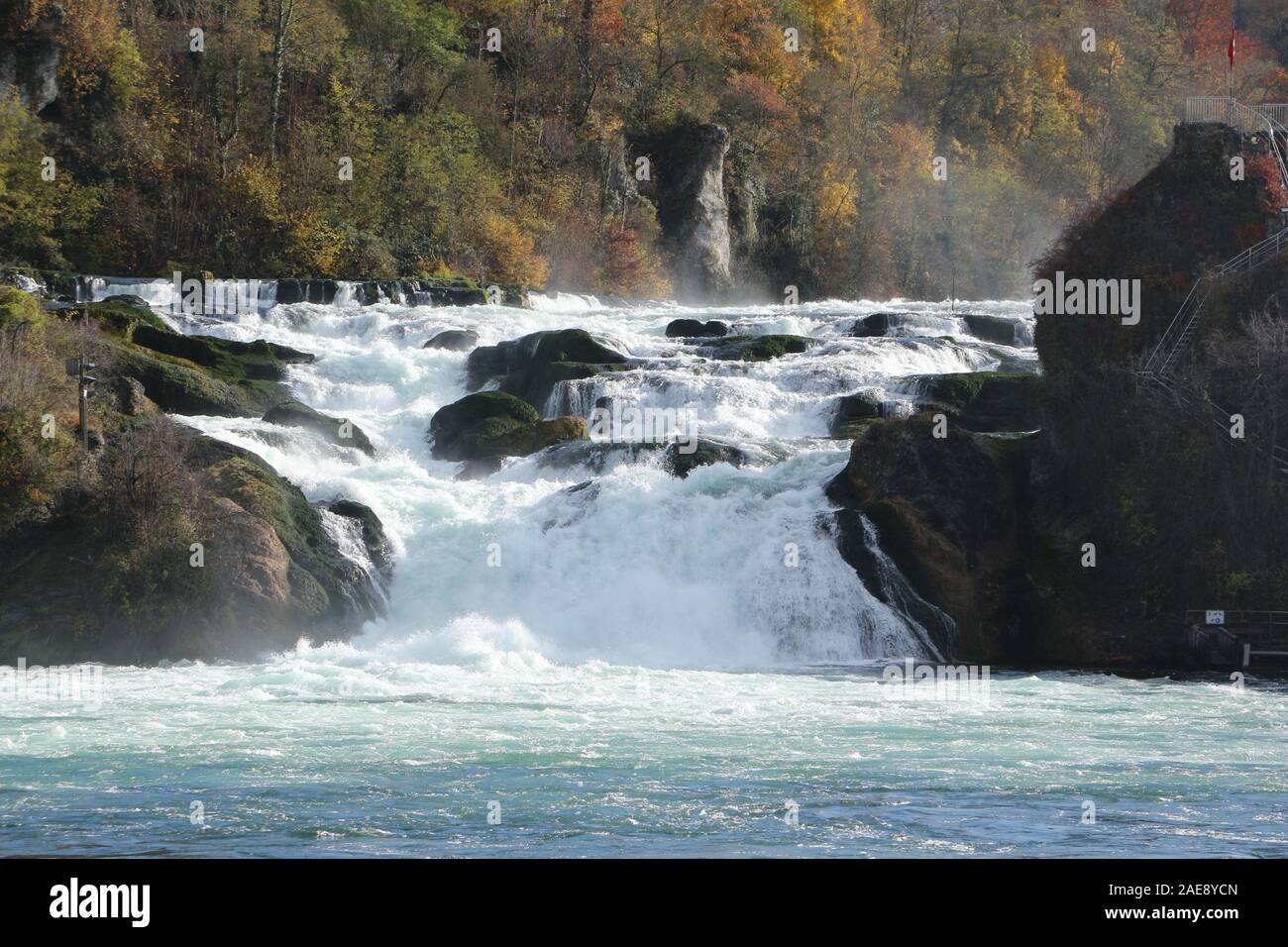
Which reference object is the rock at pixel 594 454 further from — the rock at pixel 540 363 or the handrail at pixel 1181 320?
the handrail at pixel 1181 320

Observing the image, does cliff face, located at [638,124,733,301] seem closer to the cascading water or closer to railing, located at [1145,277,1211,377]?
the cascading water

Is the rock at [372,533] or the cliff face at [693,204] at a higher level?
the cliff face at [693,204]

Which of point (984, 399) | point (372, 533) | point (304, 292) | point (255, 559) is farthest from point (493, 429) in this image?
point (304, 292)

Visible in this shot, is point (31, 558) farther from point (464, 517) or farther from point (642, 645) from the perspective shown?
point (642, 645)

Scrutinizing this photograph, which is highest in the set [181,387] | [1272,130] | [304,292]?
[1272,130]

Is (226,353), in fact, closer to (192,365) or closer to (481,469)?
(192,365)

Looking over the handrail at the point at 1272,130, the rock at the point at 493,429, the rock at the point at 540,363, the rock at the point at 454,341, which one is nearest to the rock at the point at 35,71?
the rock at the point at 454,341

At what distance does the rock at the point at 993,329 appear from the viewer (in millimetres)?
40188

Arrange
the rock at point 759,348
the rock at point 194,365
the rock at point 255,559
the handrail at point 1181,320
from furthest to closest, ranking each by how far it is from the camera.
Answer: the rock at point 759,348 < the rock at point 194,365 < the handrail at point 1181,320 < the rock at point 255,559

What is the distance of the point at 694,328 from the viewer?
135 feet

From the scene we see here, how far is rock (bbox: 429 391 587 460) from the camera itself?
31.0 m

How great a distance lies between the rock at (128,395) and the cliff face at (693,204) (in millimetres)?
39424

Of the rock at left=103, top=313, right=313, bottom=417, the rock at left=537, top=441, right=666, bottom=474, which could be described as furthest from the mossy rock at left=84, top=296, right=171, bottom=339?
the rock at left=537, top=441, right=666, bottom=474

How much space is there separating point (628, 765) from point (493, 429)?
16.5 m
